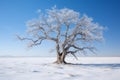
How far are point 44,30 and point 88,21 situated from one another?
7596mm

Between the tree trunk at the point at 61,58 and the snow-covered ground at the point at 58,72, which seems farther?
the tree trunk at the point at 61,58

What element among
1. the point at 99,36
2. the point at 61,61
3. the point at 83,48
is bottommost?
the point at 61,61

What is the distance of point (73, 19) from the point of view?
96.3ft

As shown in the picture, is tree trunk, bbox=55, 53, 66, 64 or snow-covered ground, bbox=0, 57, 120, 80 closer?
snow-covered ground, bbox=0, 57, 120, 80

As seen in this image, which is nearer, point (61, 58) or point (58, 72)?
point (58, 72)

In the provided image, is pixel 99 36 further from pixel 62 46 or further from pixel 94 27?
pixel 62 46

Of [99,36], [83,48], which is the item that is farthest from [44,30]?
[99,36]

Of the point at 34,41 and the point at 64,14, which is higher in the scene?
the point at 64,14

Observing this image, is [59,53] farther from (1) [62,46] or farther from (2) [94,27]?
(2) [94,27]

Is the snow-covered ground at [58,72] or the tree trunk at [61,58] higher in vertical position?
the tree trunk at [61,58]

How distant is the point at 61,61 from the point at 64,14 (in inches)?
311

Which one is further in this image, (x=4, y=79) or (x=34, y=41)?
(x=34, y=41)

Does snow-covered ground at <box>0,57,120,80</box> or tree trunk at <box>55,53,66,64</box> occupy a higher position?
tree trunk at <box>55,53,66,64</box>

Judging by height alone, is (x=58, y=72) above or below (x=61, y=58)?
below
